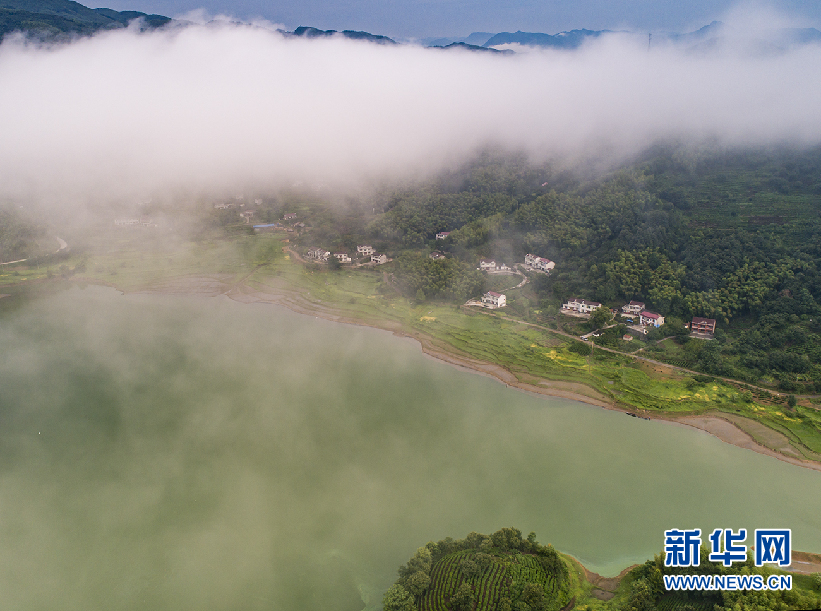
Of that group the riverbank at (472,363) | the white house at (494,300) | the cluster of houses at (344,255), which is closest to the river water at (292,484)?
the riverbank at (472,363)

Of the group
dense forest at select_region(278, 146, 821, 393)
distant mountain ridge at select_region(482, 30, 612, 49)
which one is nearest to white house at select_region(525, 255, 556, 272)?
dense forest at select_region(278, 146, 821, 393)

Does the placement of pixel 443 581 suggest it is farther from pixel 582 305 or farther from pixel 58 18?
pixel 58 18

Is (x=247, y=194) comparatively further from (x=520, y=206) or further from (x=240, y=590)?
(x=240, y=590)

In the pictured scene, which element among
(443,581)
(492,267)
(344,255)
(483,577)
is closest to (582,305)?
(492,267)

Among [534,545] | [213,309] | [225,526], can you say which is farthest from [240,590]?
[213,309]

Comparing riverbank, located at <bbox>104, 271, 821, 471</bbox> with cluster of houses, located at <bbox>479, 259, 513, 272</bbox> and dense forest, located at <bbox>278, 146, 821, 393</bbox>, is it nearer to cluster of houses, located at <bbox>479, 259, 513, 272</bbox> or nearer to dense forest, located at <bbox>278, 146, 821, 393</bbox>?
dense forest, located at <bbox>278, 146, 821, 393</bbox>

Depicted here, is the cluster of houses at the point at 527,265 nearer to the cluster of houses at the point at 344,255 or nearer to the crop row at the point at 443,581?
the cluster of houses at the point at 344,255
